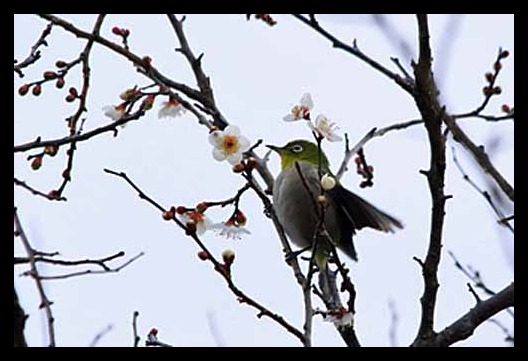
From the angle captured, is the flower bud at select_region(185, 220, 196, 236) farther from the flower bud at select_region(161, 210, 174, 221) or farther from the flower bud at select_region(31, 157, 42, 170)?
the flower bud at select_region(31, 157, 42, 170)

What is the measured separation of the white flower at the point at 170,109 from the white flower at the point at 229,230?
725 millimetres

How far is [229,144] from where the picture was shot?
2.81m

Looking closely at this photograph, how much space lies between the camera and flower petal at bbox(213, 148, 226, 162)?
2.77m

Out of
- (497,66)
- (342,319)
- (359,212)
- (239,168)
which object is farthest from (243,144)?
(497,66)

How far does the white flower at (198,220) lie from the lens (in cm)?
271

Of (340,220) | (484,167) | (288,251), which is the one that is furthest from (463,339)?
(340,220)

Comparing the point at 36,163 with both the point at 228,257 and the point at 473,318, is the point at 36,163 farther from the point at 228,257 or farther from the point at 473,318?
the point at 473,318

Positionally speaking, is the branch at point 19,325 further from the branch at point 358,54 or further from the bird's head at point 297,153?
the bird's head at point 297,153

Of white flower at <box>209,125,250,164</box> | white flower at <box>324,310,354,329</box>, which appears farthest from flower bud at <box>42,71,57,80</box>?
white flower at <box>324,310,354,329</box>

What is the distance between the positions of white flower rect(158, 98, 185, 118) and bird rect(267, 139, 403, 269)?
1.99 ft

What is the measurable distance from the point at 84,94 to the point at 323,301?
4.25 ft

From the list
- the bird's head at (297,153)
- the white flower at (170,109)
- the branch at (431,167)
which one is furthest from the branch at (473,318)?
the bird's head at (297,153)

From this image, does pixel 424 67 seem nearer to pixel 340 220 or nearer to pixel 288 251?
pixel 288 251
